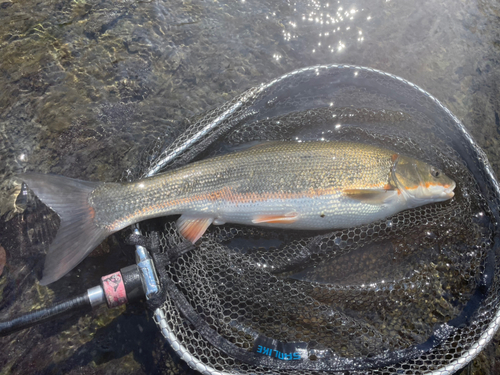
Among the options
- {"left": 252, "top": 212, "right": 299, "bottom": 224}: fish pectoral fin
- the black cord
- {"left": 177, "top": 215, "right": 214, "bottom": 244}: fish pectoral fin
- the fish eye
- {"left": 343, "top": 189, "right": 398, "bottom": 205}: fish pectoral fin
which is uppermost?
the fish eye

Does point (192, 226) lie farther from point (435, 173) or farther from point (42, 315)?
point (435, 173)

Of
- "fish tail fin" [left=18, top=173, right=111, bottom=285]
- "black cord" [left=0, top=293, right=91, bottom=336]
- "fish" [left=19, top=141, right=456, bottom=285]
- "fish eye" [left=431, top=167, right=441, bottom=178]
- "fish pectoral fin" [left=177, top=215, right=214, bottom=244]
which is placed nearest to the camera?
"black cord" [left=0, top=293, right=91, bottom=336]

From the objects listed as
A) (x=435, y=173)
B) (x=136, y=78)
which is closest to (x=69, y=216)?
(x=136, y=78)

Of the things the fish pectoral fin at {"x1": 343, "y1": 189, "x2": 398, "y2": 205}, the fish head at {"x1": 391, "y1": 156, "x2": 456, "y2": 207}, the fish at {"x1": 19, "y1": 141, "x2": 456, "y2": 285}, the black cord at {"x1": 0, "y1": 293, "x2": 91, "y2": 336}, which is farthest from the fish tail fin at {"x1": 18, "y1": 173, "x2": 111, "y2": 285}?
the fish head at {"x1": 391, "y1": 156, "x2": 456, "y2": 207}

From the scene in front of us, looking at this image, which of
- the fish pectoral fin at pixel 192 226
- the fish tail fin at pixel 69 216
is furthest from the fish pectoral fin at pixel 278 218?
the fish tail fin at pixel 69 216

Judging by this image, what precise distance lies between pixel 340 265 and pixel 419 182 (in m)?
1.11

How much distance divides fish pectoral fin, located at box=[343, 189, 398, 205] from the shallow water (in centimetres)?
174

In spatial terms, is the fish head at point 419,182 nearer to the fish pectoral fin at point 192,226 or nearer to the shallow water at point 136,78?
the shallow water at point 136,78

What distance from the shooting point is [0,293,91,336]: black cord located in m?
2.08

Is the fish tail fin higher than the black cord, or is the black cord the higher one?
the fish tail fin

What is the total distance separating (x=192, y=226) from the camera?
2842mm

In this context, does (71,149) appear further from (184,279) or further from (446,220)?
(446,220)

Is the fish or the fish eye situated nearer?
the fish

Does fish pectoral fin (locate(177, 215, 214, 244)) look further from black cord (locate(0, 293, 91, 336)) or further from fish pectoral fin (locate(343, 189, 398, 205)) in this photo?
fish pectoral fin (locate(343, 189, 398, 205))
